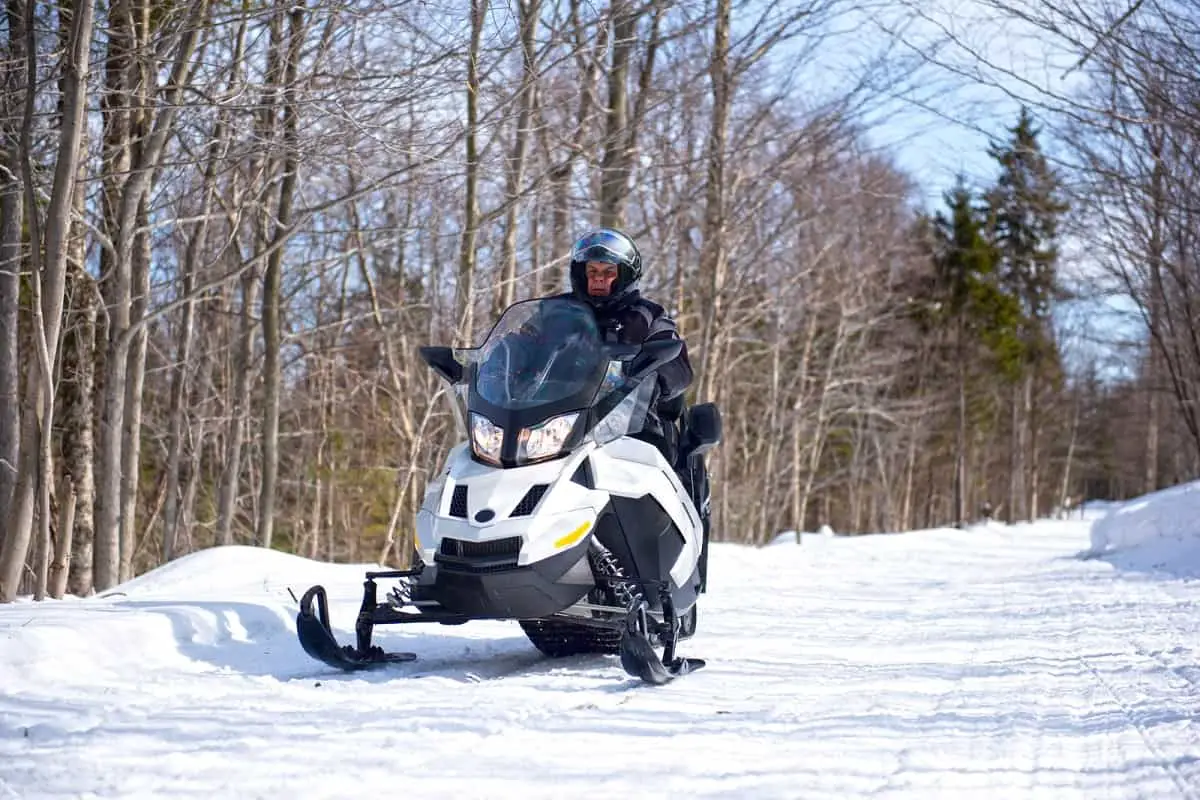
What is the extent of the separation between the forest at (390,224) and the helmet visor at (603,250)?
91.3 inches

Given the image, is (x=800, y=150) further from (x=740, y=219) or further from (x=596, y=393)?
(x=596, y=393)

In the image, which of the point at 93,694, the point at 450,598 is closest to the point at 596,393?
the point at 450,598

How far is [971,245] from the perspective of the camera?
4181 centimetres

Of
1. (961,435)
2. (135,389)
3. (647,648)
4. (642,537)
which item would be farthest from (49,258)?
(961,435)

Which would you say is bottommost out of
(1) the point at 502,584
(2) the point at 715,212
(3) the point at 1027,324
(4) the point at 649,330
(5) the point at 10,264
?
(1) the point at 502,584

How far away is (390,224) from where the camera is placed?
15.9 metres

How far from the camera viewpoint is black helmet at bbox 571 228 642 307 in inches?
238

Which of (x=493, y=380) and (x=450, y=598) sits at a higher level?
(x=493, y=380)

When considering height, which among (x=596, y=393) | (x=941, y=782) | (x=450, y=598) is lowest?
(x=941, y=782)

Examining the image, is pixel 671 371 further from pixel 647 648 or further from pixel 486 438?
pixel 647 648

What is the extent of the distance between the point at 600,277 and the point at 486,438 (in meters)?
1.22

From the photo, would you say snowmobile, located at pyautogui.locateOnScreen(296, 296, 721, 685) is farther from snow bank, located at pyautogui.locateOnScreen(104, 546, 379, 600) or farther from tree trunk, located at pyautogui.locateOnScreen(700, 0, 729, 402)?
tree trunk, located at pyautogui.locateOnScreen(700, 0, 729, 402)

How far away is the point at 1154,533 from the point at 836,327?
12917 millimetres

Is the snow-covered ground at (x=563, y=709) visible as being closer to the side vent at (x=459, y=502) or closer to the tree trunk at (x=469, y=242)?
the side vent at (x=459, y=502)
